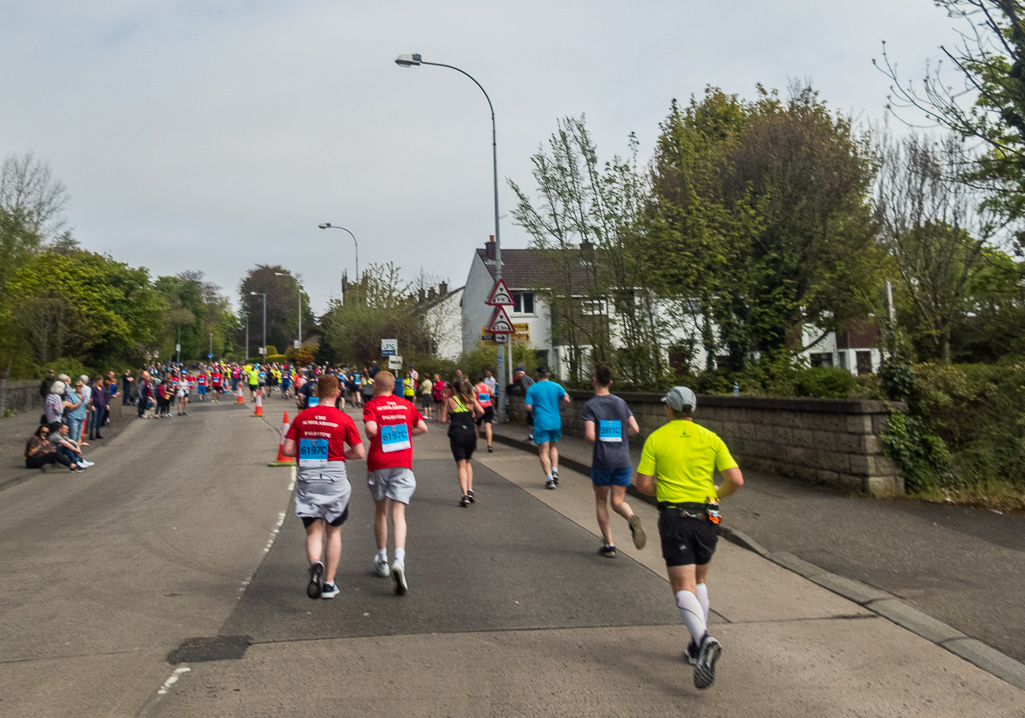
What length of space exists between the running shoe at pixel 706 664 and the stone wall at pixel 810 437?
644cm

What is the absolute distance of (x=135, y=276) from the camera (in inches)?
2125

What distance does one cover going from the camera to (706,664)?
455cm

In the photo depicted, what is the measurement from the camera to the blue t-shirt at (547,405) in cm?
1172

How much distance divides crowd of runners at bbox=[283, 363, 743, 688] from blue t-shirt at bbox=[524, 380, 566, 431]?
58.3 inches

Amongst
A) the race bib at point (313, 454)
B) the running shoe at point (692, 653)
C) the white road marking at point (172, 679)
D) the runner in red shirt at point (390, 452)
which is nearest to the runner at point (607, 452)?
the runner in red shirt at point (390, 452)

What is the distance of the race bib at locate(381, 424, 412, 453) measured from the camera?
7.14 m

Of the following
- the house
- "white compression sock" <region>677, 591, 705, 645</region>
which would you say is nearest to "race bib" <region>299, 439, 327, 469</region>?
"white compression sock" <region>677, 591, 705, 645</region>

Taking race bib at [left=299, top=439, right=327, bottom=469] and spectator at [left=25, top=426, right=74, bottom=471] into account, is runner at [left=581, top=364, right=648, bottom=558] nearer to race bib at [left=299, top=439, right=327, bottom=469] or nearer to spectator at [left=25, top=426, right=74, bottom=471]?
race bib at [left=299, top=439, right=327, bottom=469]

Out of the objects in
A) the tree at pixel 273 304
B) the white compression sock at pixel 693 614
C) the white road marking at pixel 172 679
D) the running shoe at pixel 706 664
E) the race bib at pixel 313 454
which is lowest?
the white road marking at pixel 172 679

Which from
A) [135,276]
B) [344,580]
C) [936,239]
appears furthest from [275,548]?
[135,276]

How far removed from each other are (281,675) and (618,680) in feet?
6.19

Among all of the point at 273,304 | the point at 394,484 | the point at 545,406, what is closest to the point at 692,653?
the point at 394,484

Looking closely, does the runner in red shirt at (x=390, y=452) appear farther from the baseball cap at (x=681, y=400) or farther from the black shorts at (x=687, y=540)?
the black shorts at (x=687, y=540)

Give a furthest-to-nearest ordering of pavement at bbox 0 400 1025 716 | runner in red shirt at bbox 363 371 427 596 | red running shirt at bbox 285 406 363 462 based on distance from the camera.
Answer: runner in red shirt at bbox 363 371 427 596
red running shirt at bbox 285 406 363 462
pavement at bbox 0 400 1025 716
